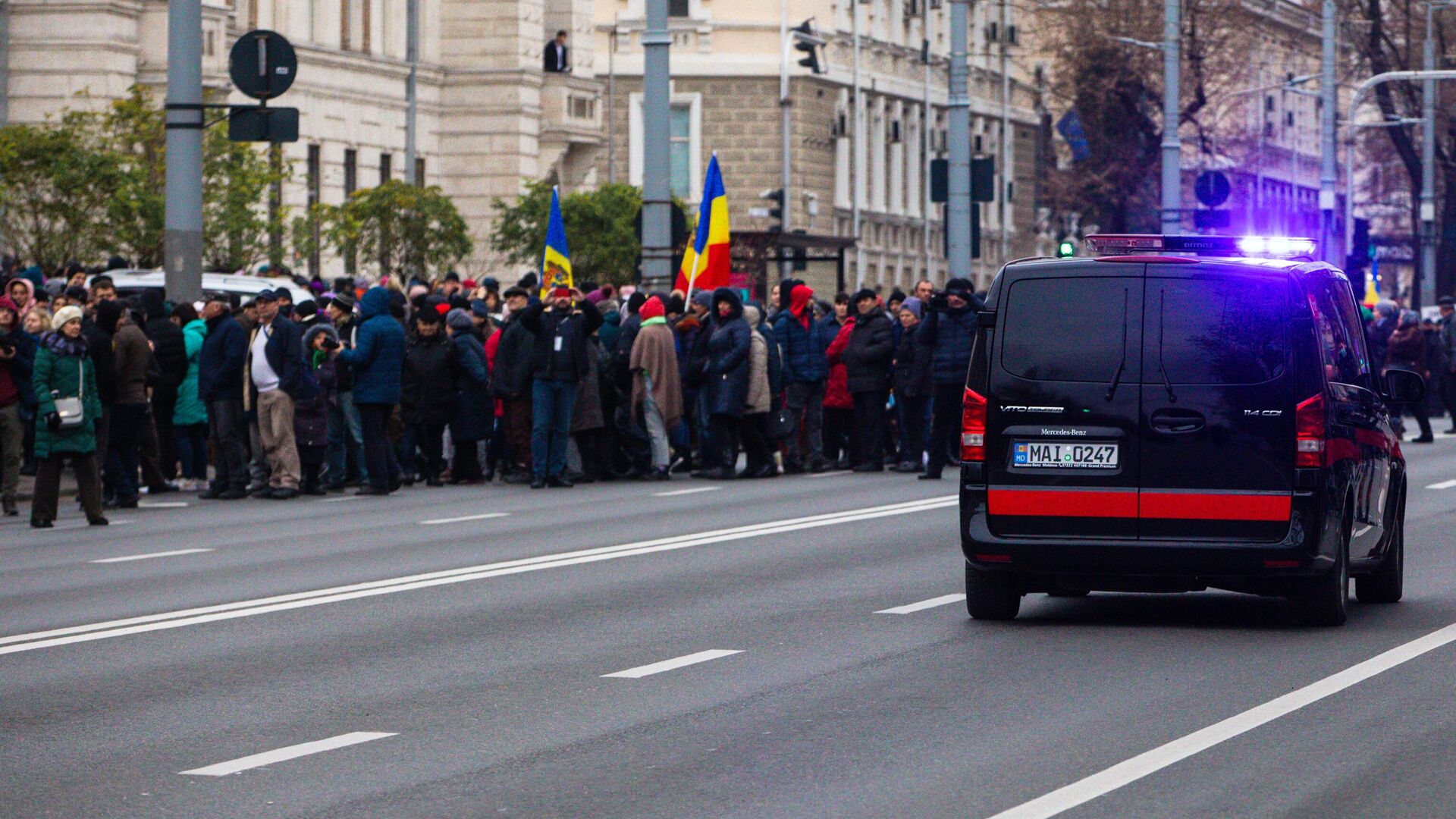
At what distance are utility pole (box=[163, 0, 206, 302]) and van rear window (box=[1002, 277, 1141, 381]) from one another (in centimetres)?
1501

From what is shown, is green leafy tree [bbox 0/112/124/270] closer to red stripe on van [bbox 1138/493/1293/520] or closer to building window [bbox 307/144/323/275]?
building window [bbox 307/144/323/275]

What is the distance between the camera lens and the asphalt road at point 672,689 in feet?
28.6

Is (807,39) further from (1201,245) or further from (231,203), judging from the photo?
(1201,245)

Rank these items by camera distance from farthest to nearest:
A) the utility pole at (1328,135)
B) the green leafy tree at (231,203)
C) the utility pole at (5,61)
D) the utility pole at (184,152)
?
the utility pole at (1328,135), the utility pole at (5,61), the green leafy tree at (231,203), the utility pole at (184,152)

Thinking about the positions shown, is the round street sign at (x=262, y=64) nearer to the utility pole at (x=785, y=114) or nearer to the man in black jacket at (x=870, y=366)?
the man in black jacket at (x=870, y=366)

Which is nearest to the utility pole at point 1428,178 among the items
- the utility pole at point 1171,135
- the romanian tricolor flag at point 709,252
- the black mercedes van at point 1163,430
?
the utility pole at point 1171,135

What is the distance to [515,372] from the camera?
25.1 m

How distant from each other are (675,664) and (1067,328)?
2.59m

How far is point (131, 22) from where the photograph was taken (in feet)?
146

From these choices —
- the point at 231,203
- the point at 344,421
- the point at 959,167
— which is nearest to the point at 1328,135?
the point at 959,167

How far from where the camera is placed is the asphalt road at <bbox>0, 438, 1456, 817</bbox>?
873 cm

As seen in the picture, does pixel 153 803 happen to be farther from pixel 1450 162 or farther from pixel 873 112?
pixel 873 112

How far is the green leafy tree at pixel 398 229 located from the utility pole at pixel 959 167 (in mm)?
11885

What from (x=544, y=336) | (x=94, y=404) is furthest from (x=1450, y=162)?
(x=94, y=404)
